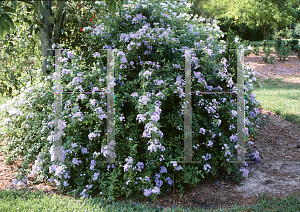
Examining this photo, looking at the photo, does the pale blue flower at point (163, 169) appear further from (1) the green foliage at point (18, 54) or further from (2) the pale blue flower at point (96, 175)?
(1) the green foliage at point (18, 54)

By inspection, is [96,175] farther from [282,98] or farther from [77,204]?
[282,98]

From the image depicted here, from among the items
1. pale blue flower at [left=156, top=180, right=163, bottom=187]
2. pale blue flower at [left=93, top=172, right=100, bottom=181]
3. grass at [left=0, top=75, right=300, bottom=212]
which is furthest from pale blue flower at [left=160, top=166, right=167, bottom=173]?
pale blue flower at [left=93, top=172, right=100, bottom=181]

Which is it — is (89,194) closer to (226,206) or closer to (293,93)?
(226,206)

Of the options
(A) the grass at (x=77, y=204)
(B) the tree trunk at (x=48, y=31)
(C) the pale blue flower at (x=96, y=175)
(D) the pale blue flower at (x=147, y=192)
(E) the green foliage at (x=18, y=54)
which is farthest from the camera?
(E) the green foliage at (x=18, y=54)

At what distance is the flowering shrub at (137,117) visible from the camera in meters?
3.23

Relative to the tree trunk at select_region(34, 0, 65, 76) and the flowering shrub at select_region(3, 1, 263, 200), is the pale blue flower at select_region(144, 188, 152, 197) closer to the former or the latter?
the flowering shrub at select_region(3, 1, 263, 200)

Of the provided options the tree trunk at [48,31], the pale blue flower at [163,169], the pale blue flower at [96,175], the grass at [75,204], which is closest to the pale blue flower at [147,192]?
the grass at [75,204]

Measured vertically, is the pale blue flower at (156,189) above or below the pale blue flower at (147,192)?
above

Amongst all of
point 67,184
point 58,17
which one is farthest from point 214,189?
point 58,17

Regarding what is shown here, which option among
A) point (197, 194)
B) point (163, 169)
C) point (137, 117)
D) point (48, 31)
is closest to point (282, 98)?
point (197, 194)

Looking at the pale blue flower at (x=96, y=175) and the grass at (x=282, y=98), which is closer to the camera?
the pale blue flower at (x=96, y=175)

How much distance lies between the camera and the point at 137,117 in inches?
124

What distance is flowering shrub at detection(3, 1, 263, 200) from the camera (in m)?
3.23

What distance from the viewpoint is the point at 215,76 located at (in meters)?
3.88
